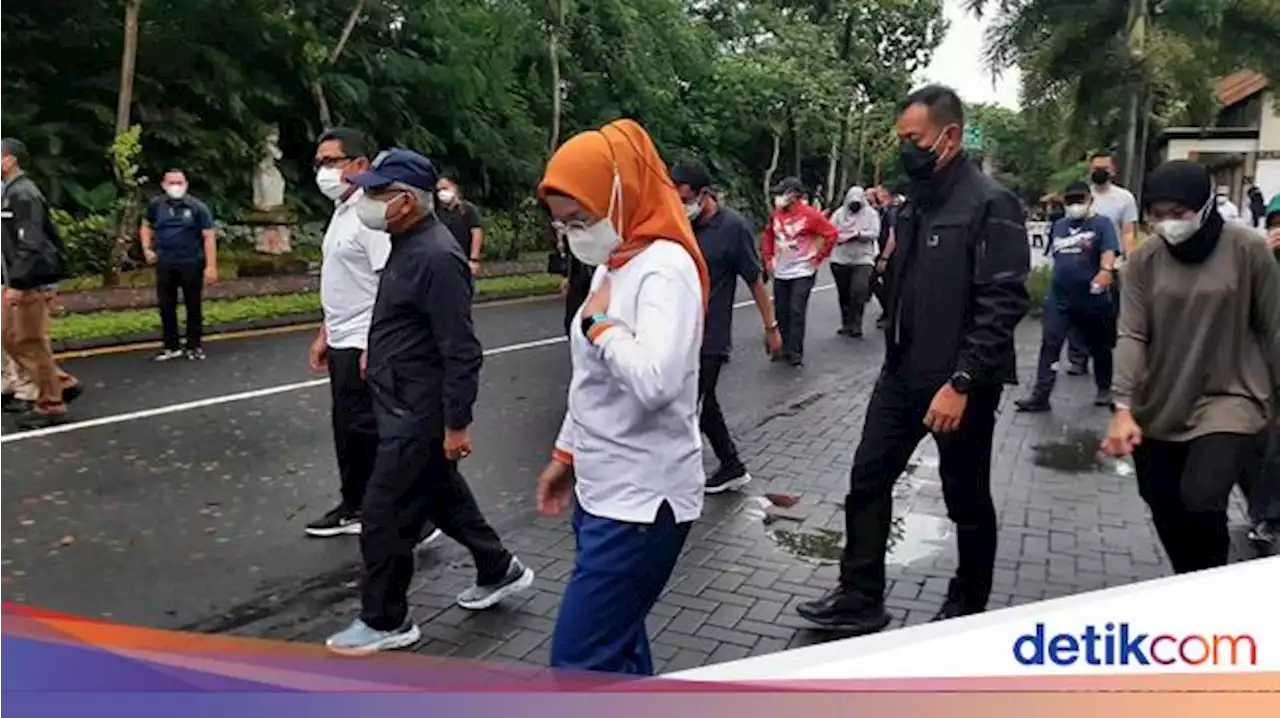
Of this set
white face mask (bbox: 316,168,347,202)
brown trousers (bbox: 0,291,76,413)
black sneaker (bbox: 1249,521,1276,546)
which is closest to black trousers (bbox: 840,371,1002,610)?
black sneaker (bbox: 1249,521,1276,546)

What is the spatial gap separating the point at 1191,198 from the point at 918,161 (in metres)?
0.90

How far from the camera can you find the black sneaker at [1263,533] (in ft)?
18.6

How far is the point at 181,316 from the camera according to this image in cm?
1309

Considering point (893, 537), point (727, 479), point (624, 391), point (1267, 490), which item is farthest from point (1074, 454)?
point (624, 391)

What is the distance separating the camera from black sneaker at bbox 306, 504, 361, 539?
570cm

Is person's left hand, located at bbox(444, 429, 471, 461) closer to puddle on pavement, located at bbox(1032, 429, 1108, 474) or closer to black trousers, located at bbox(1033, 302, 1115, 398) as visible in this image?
puddle on pavement, located at bbox(1032, 429, 1108, 474)

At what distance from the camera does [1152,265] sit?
4195 mm

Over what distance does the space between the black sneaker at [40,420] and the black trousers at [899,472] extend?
226 inches

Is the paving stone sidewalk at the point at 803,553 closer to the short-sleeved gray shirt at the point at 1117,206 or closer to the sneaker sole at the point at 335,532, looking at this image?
the sneaker sole at the point at 335,532

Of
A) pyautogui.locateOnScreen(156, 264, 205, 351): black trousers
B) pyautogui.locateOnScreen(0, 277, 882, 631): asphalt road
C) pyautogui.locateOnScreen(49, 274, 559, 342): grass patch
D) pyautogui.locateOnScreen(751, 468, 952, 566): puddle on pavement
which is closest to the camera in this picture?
pyautogui.locateOnScreen(0, 277, 882, 631): asphalt road

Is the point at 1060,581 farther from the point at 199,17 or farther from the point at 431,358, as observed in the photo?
the point at 199,17

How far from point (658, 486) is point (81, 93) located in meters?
18.6

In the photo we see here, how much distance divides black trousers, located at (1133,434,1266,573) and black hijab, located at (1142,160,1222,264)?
2.07 ft

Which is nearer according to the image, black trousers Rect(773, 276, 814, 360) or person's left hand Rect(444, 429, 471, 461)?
person's left hand Rect(444, 429, 471, 461)
